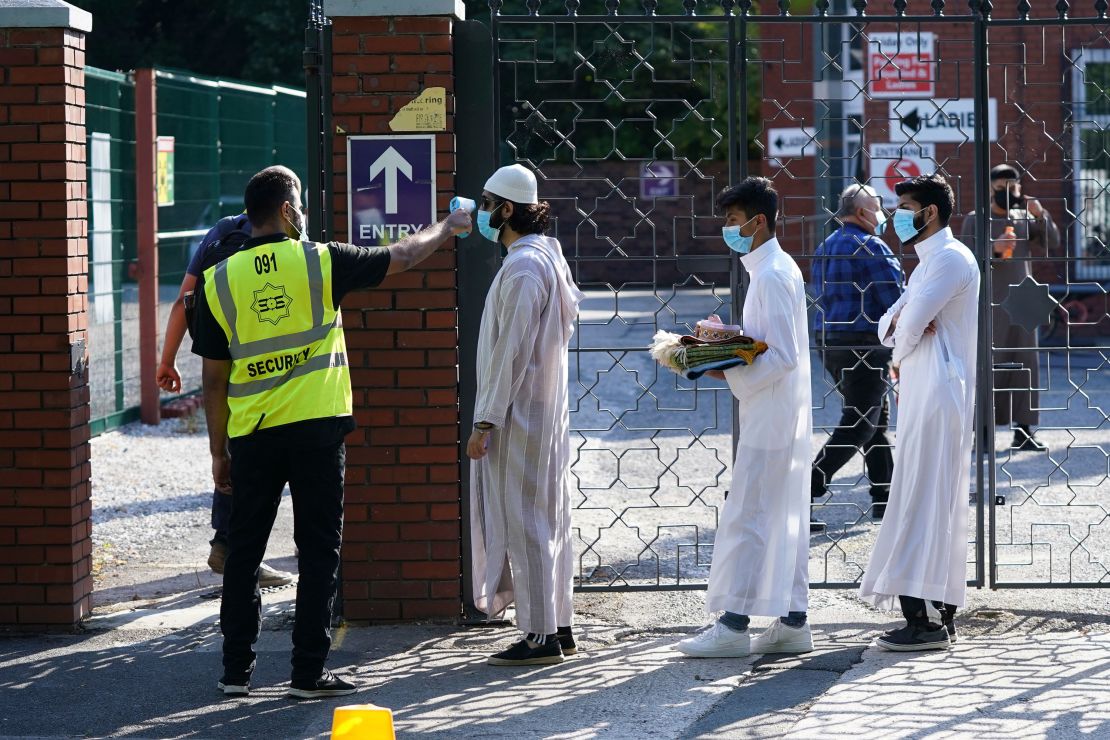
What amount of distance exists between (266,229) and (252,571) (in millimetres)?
1237

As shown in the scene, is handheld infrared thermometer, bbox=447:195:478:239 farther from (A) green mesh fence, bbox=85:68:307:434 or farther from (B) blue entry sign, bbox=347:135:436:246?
(A) green mesh fence, bbox=85:68:307:434

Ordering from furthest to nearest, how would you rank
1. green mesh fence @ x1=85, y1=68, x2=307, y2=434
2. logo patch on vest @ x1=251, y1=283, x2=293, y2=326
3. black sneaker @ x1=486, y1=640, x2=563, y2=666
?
1. green mesh fence @ x1=85, y1=68, x2=307, y2=434
2. black sneaker @ x1=486, y1=640, x2=563, y2=666
3. logo patch on vest @ x1=251, y1=283, x2=293, y2=326

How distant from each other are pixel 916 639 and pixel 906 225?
1.61 m

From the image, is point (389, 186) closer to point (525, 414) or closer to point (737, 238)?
point (525, 414)

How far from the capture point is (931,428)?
596 centimetres

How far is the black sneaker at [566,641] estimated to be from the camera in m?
6.03

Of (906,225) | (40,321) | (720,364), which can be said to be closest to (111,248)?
(40,321)

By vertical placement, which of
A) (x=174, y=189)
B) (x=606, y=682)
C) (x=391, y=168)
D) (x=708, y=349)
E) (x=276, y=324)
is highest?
(x=174, y=189)

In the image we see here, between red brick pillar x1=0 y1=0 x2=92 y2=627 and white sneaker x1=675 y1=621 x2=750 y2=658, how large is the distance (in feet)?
8.55

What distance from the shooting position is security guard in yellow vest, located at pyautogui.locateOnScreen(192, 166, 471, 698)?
213 inches

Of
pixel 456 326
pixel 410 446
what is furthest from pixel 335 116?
pixel 410 446

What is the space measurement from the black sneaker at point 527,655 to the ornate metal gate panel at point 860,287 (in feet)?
2.98

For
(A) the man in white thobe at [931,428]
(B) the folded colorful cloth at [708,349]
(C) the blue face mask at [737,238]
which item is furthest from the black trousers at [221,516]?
(A) the man in white thobe at [931,428]

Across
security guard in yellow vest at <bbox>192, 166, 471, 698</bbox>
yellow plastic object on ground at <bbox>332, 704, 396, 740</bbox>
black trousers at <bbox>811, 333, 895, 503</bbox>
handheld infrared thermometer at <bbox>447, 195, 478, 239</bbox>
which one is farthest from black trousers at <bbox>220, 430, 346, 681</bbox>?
black trousers at <bbox>811, 333, 895, 503</bbox>
